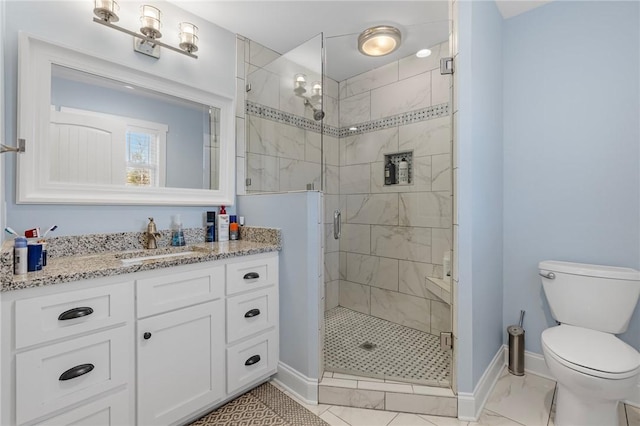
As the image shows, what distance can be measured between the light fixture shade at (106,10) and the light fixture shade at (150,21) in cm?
14

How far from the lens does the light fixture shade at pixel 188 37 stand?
1.87m

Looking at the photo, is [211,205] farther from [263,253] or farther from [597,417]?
[597,417]

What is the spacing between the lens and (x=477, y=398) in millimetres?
1613

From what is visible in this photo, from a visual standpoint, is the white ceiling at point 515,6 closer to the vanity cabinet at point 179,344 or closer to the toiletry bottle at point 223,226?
the toiletry bottle at point 223,226

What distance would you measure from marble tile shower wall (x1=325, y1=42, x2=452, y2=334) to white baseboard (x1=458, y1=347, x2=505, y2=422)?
1.48 ft

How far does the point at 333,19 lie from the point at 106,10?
4.51 ft

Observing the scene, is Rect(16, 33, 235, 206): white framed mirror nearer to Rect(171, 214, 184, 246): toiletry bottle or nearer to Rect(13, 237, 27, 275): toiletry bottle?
Rect(171, 214, 184, 246): toiletry bottle

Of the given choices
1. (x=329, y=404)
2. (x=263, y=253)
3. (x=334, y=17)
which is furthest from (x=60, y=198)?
(x=334, y=17)

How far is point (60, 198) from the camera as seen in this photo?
58.2 inches

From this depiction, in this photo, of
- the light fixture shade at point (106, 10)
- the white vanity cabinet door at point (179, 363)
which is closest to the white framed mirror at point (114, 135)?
the light fixture shade at point (106, 10)

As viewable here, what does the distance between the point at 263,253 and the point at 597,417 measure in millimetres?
1826

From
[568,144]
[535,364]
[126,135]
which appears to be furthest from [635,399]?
[126,135]

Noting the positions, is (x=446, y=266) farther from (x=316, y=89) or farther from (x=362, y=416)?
(x=316, y=89)

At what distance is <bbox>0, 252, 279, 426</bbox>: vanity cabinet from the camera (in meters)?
1.04
